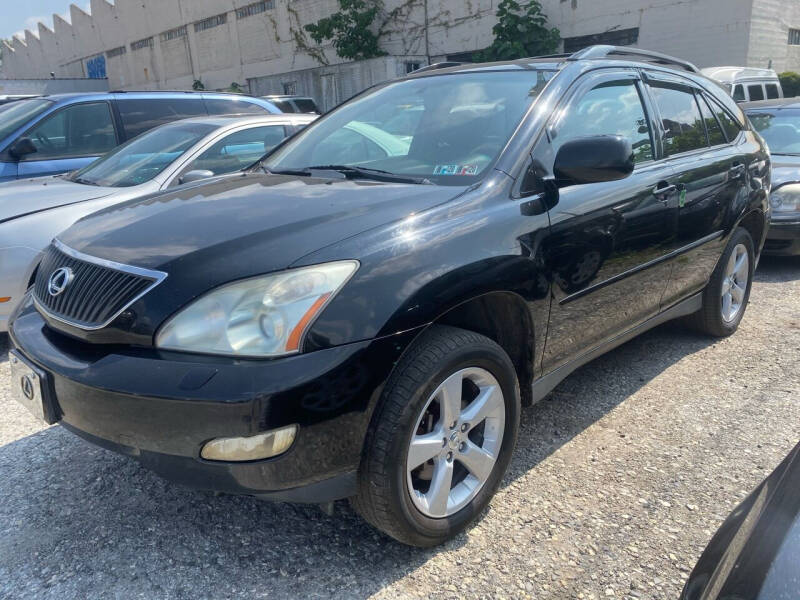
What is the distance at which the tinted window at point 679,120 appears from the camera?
355 centimetres

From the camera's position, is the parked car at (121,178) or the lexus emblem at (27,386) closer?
the lexus emblem at (27,386)

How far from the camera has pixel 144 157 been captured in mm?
4918

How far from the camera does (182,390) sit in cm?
185

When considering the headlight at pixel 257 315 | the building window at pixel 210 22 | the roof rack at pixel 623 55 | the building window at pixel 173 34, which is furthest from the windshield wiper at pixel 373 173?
the building window at pixel 173 34

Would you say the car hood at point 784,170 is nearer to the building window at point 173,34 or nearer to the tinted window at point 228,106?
the tinted window at point 228,106

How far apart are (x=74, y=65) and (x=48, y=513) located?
157 ft

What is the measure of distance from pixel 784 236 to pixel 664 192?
11.1ft

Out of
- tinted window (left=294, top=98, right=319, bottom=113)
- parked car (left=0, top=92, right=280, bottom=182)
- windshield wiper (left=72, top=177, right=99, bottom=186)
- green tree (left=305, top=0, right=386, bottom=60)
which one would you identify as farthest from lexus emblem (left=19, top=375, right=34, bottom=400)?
green tree (left=305, top=0, right=386, bottom=60)

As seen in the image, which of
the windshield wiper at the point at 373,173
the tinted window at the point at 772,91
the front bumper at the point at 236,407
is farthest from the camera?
the tinted window at the point at 772,91

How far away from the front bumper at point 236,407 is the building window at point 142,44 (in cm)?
3743

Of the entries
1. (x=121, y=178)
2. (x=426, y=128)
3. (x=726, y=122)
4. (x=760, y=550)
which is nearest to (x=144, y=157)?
(x=121, y=178)

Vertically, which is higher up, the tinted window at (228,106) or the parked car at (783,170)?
the tinted window at (228,106)

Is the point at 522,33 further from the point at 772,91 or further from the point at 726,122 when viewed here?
the point at 726,122

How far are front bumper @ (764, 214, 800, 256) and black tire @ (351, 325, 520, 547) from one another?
4.78 metres
